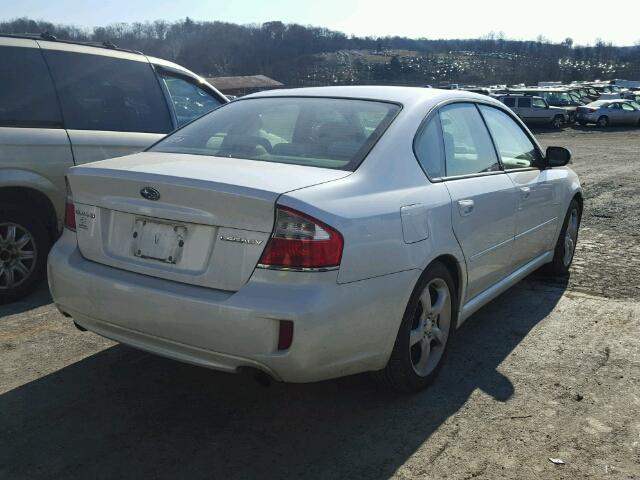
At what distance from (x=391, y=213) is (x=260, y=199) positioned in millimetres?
674

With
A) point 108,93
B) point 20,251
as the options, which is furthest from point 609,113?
point 20,251

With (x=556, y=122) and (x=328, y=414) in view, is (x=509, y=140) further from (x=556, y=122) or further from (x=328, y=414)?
(x=556, y=122)

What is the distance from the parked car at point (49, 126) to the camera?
475 centimetres

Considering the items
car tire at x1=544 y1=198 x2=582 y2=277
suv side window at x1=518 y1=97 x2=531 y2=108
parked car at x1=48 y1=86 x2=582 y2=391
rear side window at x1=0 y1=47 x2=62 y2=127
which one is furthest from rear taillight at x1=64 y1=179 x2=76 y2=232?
suv side window at x1=518 y1=97 x2=531 y2=108

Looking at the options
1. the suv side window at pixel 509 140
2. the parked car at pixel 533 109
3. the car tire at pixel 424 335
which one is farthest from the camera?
the parked car at pixel 533 109

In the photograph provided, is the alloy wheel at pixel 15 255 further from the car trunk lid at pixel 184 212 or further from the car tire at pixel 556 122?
the car tire at pixel 556 122

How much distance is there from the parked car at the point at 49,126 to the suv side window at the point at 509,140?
2.83m

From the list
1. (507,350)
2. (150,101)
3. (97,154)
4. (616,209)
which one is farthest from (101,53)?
(616,209)

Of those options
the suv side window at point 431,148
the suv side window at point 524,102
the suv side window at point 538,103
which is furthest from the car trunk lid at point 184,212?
the suv side window at point 538,103

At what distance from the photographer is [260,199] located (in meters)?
2.74

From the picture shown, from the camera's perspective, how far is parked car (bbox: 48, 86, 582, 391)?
2742 millimetres

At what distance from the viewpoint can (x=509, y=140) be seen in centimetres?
477

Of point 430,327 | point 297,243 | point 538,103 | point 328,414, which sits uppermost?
point 297,243

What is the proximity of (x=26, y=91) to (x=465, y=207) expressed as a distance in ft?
11.2
